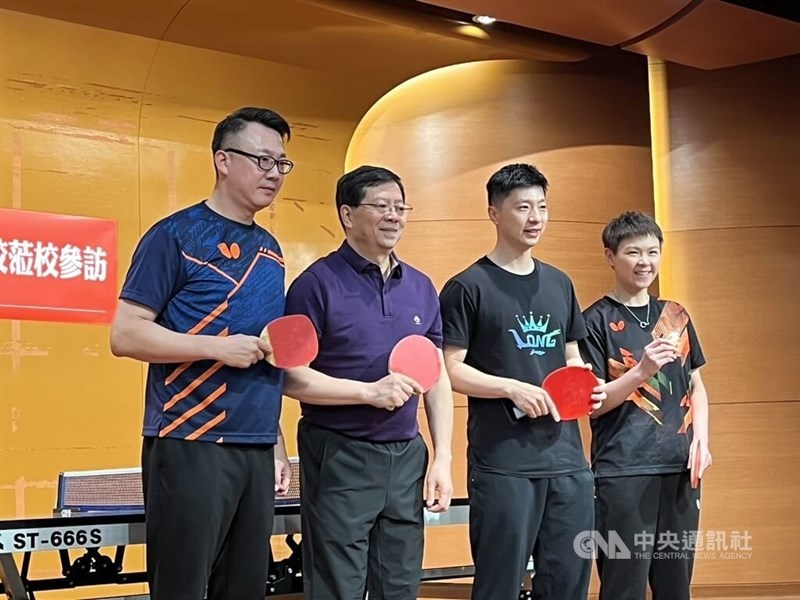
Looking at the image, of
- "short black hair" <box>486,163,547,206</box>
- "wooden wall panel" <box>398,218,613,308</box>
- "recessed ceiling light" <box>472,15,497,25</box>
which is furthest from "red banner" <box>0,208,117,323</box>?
"short black hair" <box>486,163,547,206</box>

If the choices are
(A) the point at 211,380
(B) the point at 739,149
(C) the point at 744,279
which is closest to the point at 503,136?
(B) the point at 739,149

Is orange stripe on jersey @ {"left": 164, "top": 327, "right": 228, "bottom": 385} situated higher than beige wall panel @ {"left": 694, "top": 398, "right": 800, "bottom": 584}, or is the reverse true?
orange stripe on jersey @ {"left": 164, "top": 327, "right": 228, "bottom": 385}

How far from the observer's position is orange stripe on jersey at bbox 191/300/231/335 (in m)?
2.53

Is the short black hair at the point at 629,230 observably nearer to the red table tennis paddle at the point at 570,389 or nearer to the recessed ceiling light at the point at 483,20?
the red table tennis paddle at the point at 570,389

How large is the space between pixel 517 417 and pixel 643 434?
661 millimetres

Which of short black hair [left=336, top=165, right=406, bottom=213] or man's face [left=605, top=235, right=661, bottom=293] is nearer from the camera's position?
short black hair [left=336, top=165, right=406, bottom=213]

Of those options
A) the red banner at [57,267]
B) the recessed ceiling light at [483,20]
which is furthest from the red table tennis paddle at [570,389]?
the recessed ceiling light at [483,20]

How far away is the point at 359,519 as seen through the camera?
8.73 feet

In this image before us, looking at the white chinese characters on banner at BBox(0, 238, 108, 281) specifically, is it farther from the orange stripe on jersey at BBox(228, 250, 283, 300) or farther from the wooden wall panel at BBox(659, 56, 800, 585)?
the wooden wall panel at BBox(659, 56, 800, 585)

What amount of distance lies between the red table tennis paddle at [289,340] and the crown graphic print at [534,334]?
76 cm

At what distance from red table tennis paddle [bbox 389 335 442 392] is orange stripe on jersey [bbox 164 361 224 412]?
468mm

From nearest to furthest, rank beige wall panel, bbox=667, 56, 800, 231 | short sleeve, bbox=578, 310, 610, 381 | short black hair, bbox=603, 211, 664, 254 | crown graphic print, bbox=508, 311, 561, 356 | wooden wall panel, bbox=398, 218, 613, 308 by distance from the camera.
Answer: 1. crown graphic print, bbox=508, 311, 561, 356
2. short sleeve, bbox=578, 310, 610, 381
3. short black hair, bbox=603, 211, 664, 254
4. wooden wall panel, bbox=398, 218, 613, 308
5. beige wall panel, bbox=667, 56, 800, 231

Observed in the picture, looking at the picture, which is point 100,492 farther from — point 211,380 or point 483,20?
point 483,20

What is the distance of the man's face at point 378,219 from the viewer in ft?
9.34
